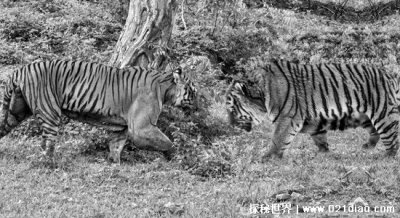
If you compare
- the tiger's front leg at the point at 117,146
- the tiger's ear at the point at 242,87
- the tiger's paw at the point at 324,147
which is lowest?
the tiger's front leg at the point at 117,146

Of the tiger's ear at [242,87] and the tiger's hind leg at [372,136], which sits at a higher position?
the tiger's ear at [242,87]

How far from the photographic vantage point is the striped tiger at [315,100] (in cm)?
849

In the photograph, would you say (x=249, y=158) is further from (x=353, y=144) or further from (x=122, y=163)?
(x=353, y=144)

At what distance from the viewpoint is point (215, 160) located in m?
7.52

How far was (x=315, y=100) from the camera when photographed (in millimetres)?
8617

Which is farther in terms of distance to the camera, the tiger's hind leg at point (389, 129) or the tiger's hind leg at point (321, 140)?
the tiger's hind leg at point (321, 140)

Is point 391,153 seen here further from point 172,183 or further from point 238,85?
point 172,183

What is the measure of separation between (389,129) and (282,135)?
59.4 inches

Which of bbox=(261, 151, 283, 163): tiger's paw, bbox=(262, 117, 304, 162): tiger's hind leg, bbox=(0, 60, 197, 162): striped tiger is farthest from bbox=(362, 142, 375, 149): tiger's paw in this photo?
bbox=(0, 60, 197, 162): striped tiger

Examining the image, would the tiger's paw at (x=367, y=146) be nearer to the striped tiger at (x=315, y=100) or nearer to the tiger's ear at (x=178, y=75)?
the striped tiger at (x=315, y=100)

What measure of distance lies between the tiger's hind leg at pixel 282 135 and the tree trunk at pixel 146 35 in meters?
2.27

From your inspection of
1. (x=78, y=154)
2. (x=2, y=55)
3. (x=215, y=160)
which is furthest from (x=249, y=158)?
(x=2, y=55)

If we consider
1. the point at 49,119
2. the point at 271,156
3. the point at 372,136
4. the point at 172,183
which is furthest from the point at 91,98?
the point at 372,136

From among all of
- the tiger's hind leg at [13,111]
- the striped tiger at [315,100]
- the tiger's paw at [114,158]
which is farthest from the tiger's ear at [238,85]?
the tiger's hind leg at [13,111]
